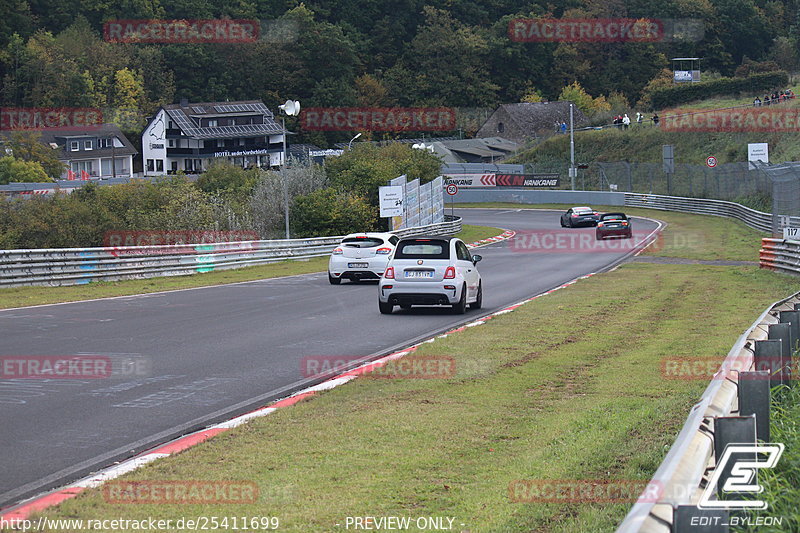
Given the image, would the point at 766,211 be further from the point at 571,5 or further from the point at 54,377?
the point at 571,5

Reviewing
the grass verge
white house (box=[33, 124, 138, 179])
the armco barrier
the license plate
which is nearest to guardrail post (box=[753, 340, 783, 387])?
the license plate

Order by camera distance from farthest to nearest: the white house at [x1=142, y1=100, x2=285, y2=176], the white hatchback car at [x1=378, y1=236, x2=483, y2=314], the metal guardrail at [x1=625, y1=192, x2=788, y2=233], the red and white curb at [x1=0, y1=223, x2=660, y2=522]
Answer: the white house at [x1=142, y1=100, x2=285, y2=176], the metal guardrail at [x1=625, y1=192, x2=788, y2=233], the white hatchback car at [x1=378, y1=236, x2=483, y2=314], the red and white curb at [x1=0, y1=223, x2=660, y2=522]

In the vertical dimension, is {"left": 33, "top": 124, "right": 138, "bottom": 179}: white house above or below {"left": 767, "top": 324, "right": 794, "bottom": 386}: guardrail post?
above

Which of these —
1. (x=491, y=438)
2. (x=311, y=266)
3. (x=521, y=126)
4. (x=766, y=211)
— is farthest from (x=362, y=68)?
(x=491, y=438)

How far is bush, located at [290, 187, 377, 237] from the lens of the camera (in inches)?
1975

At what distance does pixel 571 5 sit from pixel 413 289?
138 metres

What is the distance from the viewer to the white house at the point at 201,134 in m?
115

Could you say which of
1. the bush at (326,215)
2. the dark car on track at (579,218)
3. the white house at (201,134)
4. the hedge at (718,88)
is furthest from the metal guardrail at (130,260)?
the hedge at (718,88)

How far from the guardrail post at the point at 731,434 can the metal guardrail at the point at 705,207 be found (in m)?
44.0

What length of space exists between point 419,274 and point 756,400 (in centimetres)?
1387

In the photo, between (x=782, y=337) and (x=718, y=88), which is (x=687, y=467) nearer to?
(x=782, y=337)

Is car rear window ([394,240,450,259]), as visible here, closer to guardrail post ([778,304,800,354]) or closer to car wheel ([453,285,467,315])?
car wheel ([453,285,467,315])

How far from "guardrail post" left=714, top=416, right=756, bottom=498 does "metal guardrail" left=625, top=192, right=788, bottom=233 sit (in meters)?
44.0

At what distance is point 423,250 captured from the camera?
66.1ft
